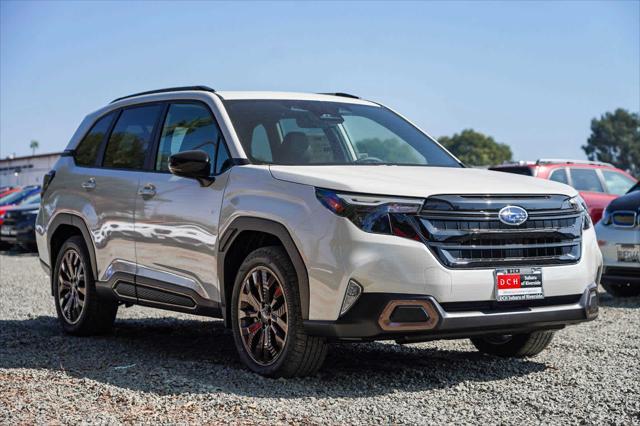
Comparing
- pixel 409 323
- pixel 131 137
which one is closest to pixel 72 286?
pixel 131 137

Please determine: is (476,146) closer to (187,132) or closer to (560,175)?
(560,175)

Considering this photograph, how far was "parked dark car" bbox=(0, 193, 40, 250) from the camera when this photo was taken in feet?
76.1

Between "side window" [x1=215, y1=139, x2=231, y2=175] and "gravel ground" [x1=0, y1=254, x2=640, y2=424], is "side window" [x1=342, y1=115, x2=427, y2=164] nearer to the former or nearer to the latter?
"side window" [x1=215, y1=139, x2=231, y2=175]

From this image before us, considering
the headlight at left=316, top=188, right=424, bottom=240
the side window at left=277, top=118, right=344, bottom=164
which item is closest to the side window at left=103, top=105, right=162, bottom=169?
the side window at left=277, top=118, right=344, bottom=164

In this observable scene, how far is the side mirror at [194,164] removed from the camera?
6.42m

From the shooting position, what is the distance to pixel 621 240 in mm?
10914

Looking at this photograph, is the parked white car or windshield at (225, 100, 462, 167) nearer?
windshield at (225, 100, 462, 167)

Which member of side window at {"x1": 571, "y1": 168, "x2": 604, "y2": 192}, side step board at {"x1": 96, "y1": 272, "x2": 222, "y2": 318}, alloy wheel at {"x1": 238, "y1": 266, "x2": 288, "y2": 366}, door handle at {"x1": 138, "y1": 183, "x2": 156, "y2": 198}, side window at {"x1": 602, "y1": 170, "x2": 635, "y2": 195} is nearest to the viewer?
alloy wheel at {"x1": 238, "y1": 266, "x2": 288, "y2": 366}

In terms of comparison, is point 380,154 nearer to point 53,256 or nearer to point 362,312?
point 362,312

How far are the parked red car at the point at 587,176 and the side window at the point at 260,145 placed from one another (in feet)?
28.6

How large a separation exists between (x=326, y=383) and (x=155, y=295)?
180 cm

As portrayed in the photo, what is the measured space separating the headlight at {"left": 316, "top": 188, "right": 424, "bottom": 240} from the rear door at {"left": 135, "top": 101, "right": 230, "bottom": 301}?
4.18ft

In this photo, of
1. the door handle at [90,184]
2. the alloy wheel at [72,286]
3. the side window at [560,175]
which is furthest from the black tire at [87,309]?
the side window at [560,175]

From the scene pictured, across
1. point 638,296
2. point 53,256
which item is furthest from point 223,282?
point 638,296
